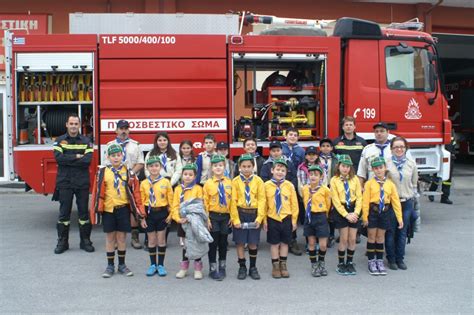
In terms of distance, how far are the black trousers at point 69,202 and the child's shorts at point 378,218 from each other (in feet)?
12.2

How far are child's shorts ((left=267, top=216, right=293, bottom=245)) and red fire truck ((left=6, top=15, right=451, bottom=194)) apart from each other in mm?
2212

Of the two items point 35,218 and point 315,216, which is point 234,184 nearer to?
point 315,216

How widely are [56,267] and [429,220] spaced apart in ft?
20.6

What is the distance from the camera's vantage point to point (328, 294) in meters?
4.92

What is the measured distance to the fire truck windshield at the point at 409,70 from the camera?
7859 millimetres

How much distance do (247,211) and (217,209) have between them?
13.2 inches

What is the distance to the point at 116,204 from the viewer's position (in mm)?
5570

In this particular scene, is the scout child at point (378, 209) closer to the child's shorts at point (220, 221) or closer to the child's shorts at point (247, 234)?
the child's shorts at point (247, 234)

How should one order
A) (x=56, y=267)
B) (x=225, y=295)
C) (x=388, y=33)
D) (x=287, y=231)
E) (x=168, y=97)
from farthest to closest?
1. (x=388, y=33)
2. (x=168, y=97)
3. (x=56, y=267)
4. (x=287, y=231)
5. (x=225, y=295)

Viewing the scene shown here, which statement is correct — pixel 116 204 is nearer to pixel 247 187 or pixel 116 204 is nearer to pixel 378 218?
pixel 247 187

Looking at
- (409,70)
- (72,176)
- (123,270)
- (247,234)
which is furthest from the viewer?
(409,70)

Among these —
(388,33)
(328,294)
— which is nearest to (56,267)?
(328,294)

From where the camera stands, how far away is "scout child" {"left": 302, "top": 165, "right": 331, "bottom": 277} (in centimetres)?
552

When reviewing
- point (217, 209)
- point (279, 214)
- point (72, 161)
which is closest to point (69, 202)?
point (72, 161)
